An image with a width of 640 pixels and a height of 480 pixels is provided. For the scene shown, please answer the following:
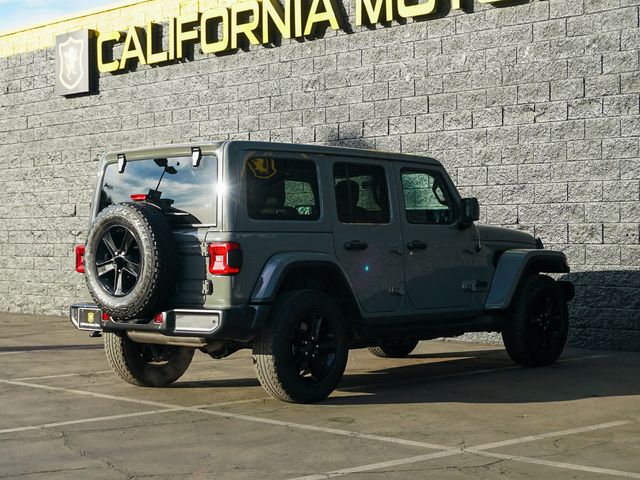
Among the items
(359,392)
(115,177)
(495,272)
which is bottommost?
(359,392)

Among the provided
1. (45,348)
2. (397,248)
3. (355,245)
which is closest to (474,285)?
(397,248)

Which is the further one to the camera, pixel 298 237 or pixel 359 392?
pixel 359 392

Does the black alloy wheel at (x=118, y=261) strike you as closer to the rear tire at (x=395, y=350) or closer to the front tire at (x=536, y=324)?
the front tire at (x=536, y=324)

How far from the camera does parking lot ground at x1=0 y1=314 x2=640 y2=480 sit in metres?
6.64

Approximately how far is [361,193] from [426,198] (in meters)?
0.89

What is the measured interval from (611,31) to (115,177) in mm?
6220

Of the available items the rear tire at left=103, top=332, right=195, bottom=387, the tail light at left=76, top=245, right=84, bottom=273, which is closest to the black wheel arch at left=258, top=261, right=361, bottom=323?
the rear tire at left=103, top=332, right=195, bottom=387

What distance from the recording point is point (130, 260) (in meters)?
9.07

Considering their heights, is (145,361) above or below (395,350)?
above

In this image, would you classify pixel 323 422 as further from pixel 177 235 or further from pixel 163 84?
pixel 163 84

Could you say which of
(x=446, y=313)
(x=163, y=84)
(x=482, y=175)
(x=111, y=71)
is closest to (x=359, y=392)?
(x=446, y=313)

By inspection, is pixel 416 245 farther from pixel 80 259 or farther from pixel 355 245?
A: pixel 80 259

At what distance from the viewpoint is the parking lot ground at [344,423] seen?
21.8 ft

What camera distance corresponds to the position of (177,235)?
29.6 ft
